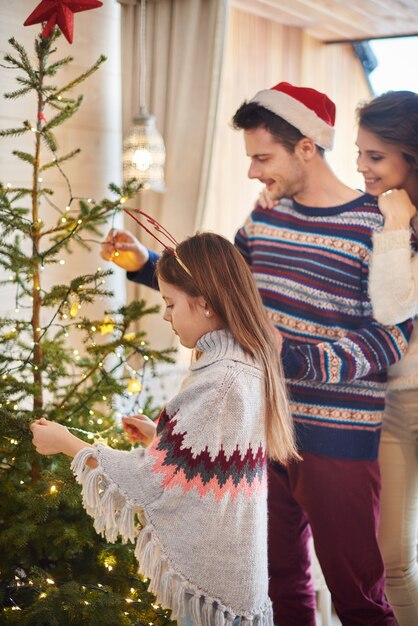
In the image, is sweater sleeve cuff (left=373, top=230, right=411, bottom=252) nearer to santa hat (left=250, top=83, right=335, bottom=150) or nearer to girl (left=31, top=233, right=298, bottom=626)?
santa hat (left=250, top=83, right=335, bottom=150)

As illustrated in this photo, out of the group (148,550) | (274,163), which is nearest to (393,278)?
(274,163)

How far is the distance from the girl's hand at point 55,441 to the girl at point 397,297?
92 cm

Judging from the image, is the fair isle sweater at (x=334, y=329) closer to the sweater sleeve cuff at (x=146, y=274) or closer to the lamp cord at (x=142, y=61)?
the sweater sleeve cuff at (x=146, y=274)

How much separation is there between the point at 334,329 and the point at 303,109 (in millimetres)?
656

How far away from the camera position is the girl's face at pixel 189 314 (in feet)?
6.27

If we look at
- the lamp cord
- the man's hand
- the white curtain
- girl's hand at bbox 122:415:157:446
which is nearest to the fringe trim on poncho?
girl's hand at bbox 122:415:157:446

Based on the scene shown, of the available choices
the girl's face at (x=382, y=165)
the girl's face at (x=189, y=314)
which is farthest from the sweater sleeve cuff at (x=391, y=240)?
the girl's face at (x=189, y=314)

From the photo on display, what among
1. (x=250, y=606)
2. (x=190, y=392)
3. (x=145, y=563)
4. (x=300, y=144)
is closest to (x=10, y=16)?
(x=300, y=144)

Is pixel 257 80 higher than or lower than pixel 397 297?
higher

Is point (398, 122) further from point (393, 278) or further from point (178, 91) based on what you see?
point (178, 91)

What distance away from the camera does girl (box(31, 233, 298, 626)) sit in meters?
1.81

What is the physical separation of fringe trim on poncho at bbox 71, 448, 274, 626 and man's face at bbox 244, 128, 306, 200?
3.31 ft

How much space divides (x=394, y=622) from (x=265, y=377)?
0.91 m

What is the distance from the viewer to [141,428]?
207 centimetres
